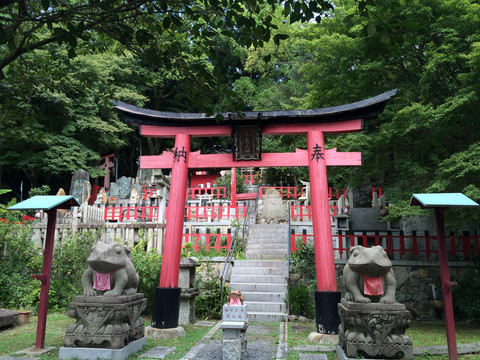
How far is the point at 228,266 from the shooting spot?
10.7 metres

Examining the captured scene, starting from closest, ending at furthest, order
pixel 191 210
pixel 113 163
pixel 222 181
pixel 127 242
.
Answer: pixel 127 242 → pixel 191 210 → pixel 222 181 → pixel 113 163

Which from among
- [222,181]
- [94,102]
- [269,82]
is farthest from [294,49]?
[94,102]

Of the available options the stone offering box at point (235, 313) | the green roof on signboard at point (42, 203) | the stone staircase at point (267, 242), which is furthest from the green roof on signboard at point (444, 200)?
the stone staircase at point (267, 242)

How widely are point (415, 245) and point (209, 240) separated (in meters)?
6.22

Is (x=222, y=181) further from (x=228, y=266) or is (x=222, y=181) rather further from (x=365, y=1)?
(x=365, y=1)

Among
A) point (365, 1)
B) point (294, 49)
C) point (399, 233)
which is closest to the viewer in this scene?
point (365, 1)

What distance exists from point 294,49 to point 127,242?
20262 millimetres

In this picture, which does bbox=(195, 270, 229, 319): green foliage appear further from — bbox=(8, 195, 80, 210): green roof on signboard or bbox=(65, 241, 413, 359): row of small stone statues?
bbox=(8, 195, 80, 210): green roof on signboard

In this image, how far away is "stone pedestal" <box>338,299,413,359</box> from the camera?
512 cm

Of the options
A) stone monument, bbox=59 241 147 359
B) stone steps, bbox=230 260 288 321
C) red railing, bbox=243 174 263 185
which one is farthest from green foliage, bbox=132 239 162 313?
red railing, bbox=243 174 263 185

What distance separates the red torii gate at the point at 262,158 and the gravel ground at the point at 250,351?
1.28 m

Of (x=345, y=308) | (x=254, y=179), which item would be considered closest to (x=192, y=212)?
(x=254, y=179)

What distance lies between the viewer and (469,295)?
28.5 feet

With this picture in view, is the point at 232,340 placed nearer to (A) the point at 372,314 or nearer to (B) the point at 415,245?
(A) the point at 372,314
